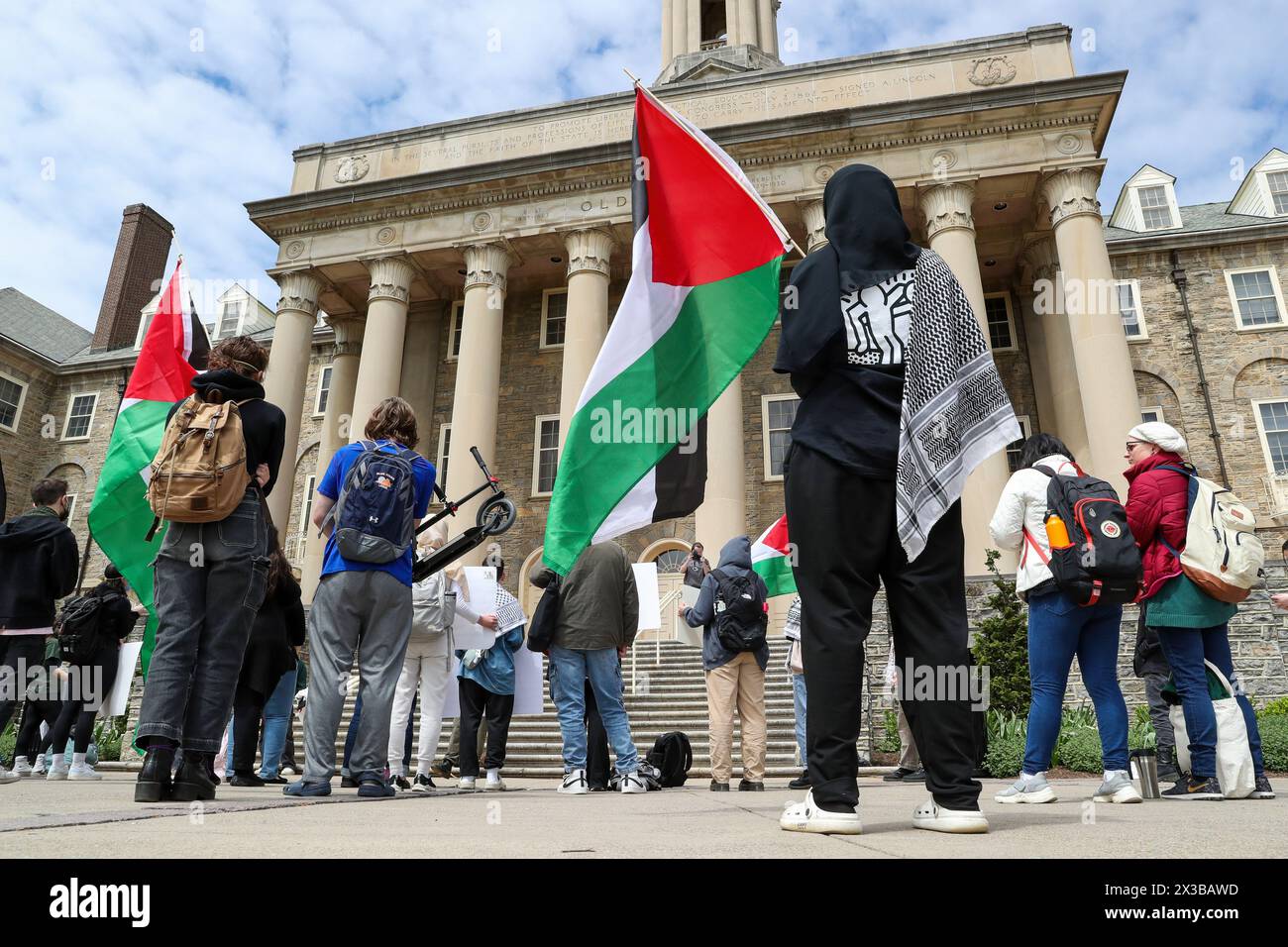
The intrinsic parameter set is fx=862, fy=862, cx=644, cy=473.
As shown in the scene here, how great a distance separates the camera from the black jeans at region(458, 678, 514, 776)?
7.67 meters

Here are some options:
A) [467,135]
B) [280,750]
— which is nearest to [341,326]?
[467,135]

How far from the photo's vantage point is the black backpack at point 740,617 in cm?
768

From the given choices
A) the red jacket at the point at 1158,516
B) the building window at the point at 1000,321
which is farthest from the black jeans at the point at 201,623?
the building window at the point at 1000,321

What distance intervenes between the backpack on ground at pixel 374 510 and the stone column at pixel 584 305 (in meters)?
15.6

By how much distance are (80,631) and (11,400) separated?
3325cm

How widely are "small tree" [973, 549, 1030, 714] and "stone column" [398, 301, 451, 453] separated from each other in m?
18.7

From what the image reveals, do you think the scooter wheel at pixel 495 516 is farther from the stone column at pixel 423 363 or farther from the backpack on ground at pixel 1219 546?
the stone column at pixel 423 363

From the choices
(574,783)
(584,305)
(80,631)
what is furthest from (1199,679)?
(584,305)

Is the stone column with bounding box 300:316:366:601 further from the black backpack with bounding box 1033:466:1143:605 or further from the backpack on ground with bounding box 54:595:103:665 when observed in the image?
the black backpack with bounding box 1033:466:1143:605

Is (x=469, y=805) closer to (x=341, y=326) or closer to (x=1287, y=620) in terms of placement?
(x=1287, y=620)

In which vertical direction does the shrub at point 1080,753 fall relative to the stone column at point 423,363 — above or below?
below

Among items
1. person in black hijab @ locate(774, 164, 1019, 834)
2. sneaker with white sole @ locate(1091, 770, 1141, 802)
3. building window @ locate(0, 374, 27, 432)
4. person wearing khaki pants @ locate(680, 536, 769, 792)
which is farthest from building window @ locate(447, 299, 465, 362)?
person in black hijab @ locate(774, 164, 1019, 834)
